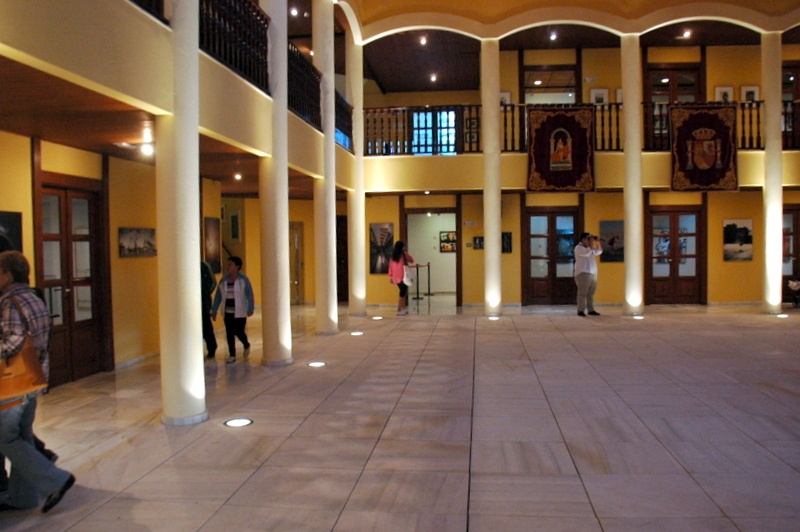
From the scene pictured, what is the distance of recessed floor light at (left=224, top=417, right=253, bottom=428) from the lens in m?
5.75

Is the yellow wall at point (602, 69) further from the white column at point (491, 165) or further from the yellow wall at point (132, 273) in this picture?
the yellow wall at point (132, 273)

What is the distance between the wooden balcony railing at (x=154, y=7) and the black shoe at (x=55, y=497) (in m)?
3.53

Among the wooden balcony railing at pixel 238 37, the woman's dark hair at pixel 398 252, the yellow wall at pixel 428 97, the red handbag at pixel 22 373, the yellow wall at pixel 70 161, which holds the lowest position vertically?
the red handbag at pixel 22 373

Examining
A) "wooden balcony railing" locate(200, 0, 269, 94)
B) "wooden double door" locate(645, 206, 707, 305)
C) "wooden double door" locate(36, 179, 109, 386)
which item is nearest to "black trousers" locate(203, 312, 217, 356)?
"wooden double door" locate(36, 179, 109, 386)

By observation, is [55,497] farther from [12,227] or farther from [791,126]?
[791,126]

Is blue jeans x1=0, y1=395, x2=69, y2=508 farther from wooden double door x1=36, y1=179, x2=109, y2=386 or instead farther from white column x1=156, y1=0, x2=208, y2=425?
wooden double door x1=36, y1=179, x2=109, y2=386

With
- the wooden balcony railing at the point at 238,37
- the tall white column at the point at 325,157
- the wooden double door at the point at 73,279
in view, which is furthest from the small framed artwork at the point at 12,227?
the tall white column at the point at 325,157

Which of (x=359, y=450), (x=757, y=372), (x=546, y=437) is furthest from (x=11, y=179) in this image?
(x=757, y=372)

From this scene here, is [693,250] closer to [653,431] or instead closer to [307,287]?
[307,287]

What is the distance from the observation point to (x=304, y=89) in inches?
388

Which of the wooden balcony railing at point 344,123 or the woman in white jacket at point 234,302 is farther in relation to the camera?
the wooden balcony railing at point 344,123

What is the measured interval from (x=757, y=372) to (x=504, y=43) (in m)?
10.3

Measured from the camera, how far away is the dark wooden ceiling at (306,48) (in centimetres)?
502

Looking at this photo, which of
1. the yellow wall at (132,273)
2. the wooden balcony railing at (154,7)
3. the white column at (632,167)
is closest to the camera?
the wooden balcony railing at (154,7)
